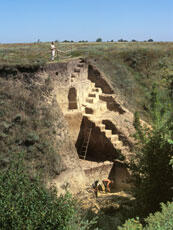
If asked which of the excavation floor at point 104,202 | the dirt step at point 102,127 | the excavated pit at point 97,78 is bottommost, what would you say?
the excavation floor at point 104,202

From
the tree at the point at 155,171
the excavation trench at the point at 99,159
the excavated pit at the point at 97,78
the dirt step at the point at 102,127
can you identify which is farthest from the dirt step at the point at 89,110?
the tree at the point at 155,171

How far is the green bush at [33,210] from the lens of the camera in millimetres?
10406

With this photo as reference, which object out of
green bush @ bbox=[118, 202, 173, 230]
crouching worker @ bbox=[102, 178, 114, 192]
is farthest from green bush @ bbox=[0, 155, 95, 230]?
crouching worker @ bbox=[102, 178, 114, 192]

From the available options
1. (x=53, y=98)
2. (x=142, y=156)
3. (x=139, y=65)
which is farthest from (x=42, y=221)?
(x=139, y=65)

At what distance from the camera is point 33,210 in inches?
421

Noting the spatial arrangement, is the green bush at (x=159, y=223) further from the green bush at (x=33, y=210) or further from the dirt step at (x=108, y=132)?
the dirt step at (x=108, y=132)

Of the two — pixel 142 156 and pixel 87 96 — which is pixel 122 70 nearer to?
pixel 87 96

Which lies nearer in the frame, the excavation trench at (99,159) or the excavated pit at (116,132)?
the excavation trench at (99,159)

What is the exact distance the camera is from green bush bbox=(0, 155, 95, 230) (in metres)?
10.4

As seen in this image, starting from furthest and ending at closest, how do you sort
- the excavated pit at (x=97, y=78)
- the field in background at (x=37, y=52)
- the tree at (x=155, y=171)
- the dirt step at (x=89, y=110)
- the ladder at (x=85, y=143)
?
the excavated pit at (x=97, y=78), the dirt step at (x=89, y=110), the ladder at (x=85, y=143), the field in background at (x=37, y=52), the tree at (x=155, y=171)

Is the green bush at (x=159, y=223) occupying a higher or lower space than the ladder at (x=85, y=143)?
higher

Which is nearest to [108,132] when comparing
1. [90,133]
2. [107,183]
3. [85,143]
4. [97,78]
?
[90,133]

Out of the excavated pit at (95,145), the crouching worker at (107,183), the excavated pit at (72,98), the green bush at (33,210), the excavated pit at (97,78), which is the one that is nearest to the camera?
the green bush at (33,210)

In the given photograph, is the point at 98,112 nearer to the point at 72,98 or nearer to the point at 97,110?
the point at 97,110
